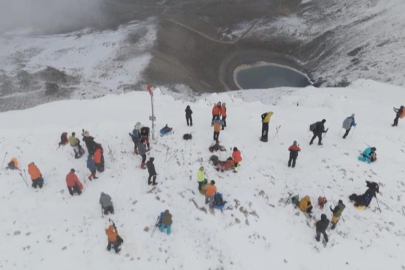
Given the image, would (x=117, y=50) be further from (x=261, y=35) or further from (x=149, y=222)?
(x=149, y=222)

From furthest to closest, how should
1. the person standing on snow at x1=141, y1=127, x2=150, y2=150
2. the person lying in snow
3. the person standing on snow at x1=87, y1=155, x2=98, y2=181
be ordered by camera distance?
the person standing on snow at x1=141, y1=127, x2=150, y2=150 → the person standing on snow at x1=87, y1=155, x2=98, y2=181 → the person lying in snow

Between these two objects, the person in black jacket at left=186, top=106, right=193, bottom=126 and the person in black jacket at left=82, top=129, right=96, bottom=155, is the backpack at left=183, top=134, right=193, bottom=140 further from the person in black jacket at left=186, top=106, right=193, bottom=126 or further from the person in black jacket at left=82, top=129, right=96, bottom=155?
the person in black jacket at left=82, top=129, right=96, bottom=155

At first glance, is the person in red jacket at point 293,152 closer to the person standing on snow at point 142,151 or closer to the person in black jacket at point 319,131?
the person in black jacket at point 319,131

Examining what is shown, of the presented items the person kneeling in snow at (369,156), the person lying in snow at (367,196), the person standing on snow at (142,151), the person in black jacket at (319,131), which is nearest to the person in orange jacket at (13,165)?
the person standing on snow at (142,151)

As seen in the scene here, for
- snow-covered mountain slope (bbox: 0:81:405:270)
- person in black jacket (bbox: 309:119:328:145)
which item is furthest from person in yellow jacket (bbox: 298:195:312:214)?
person in black jacket (bbox: 309:119:328:145)

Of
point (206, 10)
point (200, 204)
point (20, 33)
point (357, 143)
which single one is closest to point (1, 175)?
point (200, 204)

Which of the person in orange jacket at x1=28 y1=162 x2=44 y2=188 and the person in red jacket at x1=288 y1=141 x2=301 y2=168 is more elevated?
the person in red jacket at x1=288 y1=141 x2=301 y2=168

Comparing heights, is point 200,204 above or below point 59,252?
above
